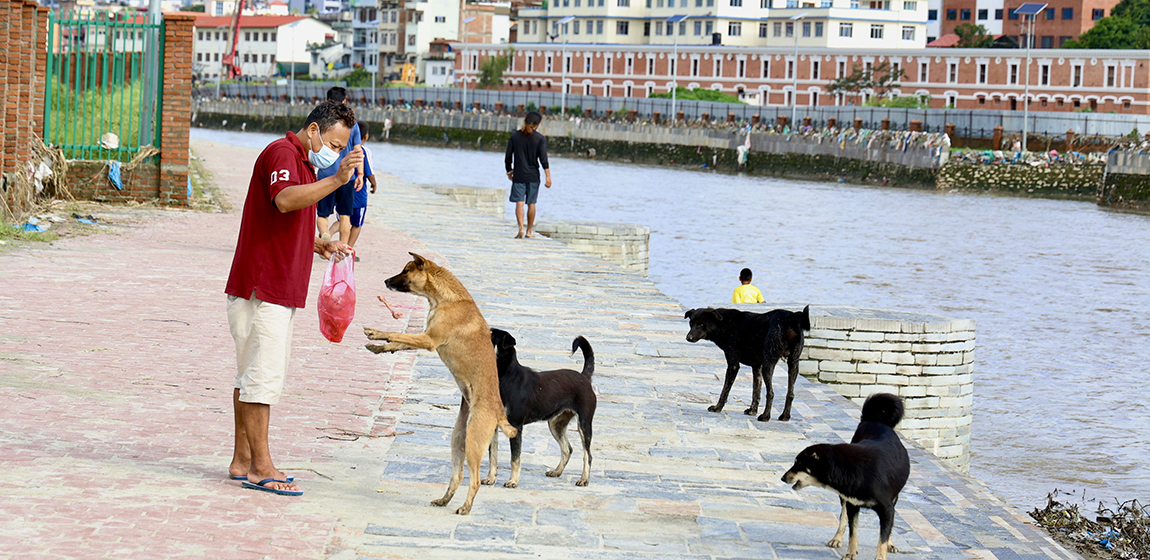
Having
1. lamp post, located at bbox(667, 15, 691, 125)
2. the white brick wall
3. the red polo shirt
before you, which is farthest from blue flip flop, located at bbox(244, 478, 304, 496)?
lamp post, located at bbox(667, 15, 691, 125)

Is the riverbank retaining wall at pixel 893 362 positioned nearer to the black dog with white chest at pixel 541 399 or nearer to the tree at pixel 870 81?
the black dog with white chest at pixel 541 399

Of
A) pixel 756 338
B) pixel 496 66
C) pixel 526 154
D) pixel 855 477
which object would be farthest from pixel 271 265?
pixel 496 66

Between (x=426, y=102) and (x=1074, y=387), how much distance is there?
95.1 meters

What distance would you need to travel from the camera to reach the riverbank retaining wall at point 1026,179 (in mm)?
55031

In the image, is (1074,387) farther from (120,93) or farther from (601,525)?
(120,93)

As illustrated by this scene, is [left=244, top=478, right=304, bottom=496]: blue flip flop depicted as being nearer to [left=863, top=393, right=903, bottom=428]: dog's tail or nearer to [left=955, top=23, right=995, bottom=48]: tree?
[left=863, top=393, right=903, bottom=428]: dog's tail

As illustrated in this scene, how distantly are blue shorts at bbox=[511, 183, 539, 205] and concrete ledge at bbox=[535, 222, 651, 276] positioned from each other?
5.44ft

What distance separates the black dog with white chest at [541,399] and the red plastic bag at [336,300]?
69cm

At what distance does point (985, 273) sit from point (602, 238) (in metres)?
13.6

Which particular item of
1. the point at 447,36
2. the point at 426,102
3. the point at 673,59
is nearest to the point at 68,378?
the point at 673,59

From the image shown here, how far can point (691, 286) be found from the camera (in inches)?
984

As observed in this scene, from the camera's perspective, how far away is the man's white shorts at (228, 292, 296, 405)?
5789 mm

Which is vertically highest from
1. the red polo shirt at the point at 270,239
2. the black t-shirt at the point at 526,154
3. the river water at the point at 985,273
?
the black t-shirt at the point at 526,154

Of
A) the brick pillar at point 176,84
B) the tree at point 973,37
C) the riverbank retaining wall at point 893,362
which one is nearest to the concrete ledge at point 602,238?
the brick pillar at point 176,84
